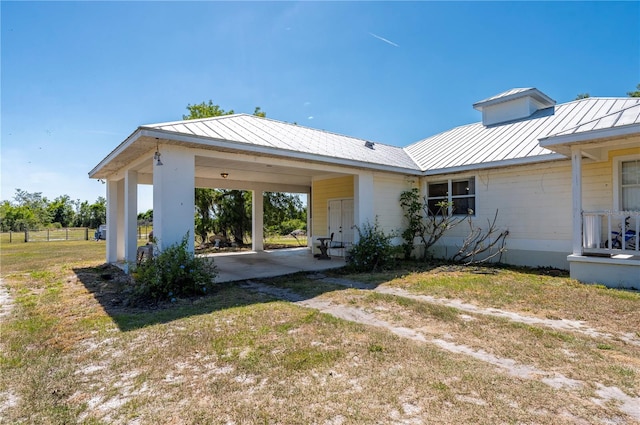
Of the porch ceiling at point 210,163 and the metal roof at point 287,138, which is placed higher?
the metal roof at point 287,138

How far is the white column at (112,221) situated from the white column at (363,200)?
821 cm

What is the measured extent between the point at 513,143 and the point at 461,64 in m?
4.33

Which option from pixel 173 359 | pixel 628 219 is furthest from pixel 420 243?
pixel 173 359

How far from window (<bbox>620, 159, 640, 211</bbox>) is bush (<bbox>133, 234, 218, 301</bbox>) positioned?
388 inches

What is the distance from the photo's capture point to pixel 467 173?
1091 centimetres

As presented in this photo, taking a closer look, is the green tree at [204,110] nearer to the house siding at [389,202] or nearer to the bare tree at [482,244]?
the house siding at [389,202]

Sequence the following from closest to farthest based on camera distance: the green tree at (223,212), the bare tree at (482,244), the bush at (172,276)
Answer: the bush at (172,276), the bare tree at (482,244), the green tree at (223,212)

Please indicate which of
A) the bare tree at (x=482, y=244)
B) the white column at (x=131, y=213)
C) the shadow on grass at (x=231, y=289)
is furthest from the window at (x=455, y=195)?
the white column at (x=131, y=213)

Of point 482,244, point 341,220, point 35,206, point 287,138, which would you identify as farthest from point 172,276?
point 35,206

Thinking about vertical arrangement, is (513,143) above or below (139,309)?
above

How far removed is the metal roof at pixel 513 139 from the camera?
9.87 metres

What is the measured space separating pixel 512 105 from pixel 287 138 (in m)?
9.26

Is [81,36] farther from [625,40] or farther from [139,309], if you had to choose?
[625,40]

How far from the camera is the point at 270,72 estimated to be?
13.3 m
